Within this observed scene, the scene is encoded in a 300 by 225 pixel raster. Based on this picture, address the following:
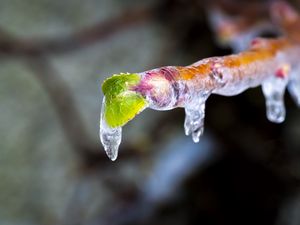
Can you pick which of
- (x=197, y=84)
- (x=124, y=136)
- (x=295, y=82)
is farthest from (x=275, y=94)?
(x=124, y=136)

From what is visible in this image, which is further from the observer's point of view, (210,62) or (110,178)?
(110,178)

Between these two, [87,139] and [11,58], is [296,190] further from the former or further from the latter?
[11,58]

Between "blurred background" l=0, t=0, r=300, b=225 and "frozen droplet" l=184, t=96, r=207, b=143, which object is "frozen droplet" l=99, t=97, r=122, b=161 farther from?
"blurred background" l=0, t=0, r=300, b=225

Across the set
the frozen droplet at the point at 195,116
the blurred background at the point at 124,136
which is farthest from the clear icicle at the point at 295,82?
the blurred background at the point at 124,136

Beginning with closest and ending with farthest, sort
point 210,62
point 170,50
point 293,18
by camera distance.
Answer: point 210,62, point 293,18, point 170,50

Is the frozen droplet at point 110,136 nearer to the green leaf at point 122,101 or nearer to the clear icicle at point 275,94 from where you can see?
the green leaf at point 122,101

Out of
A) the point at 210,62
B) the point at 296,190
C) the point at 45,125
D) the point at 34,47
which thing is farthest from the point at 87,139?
the point at 210,62

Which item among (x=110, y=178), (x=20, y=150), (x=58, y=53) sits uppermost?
(x=58, y=53)
